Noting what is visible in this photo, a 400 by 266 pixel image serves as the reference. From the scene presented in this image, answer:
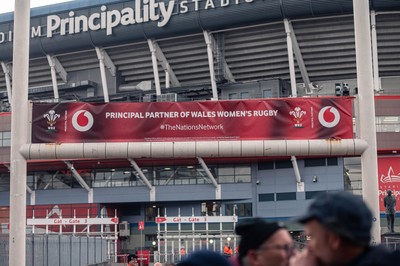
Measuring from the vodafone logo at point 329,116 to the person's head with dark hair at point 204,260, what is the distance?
23.2 metres

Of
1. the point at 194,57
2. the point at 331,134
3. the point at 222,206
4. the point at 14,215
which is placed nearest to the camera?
the point at 14,215

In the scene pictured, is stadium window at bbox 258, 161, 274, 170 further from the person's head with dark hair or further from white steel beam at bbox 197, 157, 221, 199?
the person's head with dark hair

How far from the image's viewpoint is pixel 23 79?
25297 millimetres

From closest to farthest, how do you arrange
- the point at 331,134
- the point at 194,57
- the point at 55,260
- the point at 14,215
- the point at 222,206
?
the point at 14,215 < the point at 331,134 < the point at 55,260 < the point at 222,206 < the point at 194,57

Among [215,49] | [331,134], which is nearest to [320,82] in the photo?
[215,49]

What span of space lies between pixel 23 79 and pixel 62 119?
228 centimetres

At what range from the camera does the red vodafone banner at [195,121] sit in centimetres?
2602

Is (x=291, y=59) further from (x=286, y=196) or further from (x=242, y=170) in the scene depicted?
(x=286, y=196)

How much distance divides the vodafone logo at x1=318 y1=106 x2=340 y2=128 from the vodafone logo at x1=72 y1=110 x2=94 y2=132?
895cm

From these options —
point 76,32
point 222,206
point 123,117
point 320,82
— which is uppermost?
point 76,32

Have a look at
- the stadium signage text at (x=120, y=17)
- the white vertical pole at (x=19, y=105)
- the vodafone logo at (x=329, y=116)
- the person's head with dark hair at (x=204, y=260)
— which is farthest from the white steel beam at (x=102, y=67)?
the person's head with dark hair at (x=204, y=260)

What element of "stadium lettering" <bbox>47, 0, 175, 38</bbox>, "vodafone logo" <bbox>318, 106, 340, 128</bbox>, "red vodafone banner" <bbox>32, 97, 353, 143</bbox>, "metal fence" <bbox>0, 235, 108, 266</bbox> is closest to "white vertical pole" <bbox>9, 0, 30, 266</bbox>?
"red vodafone banner" <bbox>32, 97, 353, 143</bbox>

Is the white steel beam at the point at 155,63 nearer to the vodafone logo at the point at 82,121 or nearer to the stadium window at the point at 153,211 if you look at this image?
the stadium window at the point at 153,211

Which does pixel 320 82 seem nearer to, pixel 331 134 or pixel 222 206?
pixel 222 206
